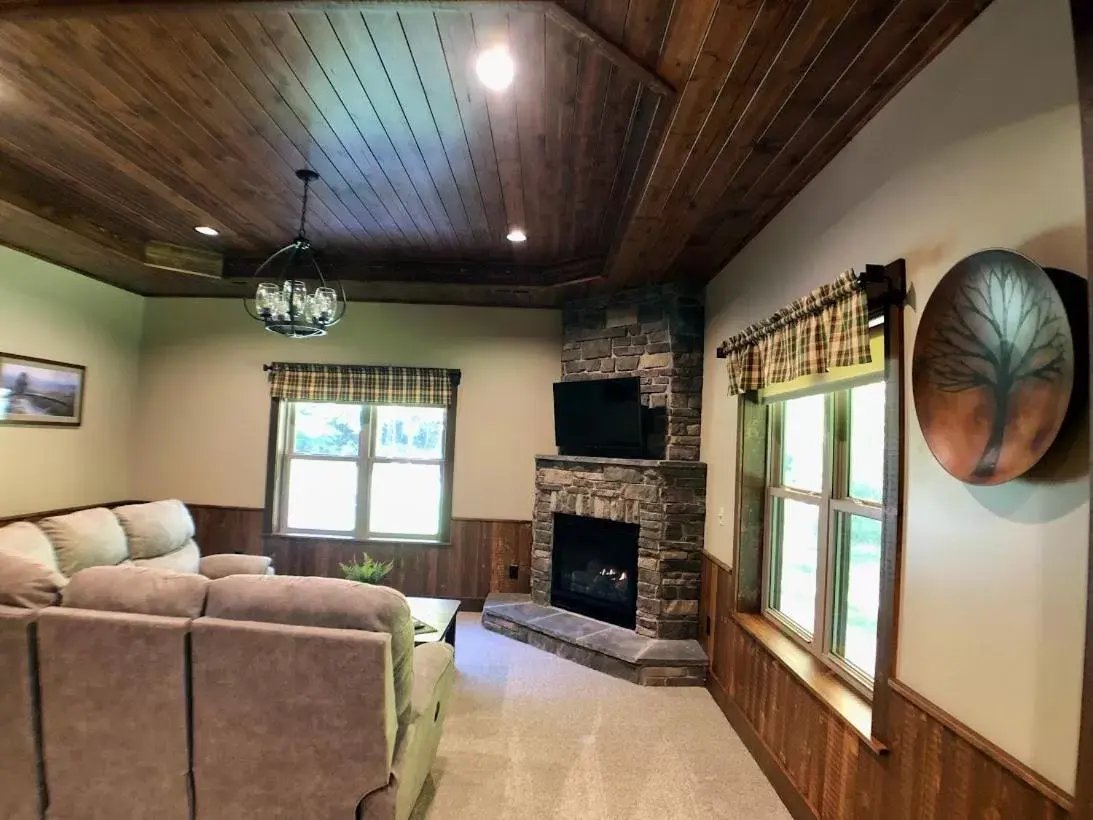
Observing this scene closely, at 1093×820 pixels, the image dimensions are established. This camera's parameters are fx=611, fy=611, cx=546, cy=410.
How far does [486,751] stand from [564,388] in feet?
9.20

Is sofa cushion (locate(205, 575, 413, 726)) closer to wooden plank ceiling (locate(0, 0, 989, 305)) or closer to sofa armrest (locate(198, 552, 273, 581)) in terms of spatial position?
sofa armrest (locate(198, 552, 273, 581))

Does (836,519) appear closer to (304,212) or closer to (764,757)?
(764,757)

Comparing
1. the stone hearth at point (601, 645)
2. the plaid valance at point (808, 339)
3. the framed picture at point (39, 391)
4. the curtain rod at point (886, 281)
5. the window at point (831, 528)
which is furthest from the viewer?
the framed picture at point (39, 391)

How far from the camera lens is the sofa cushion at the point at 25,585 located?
203 cm

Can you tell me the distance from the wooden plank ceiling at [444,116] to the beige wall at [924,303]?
204mm

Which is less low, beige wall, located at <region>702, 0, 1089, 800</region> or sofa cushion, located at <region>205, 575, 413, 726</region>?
beige wall, located at <region>702, 0, 1089, 800</region>

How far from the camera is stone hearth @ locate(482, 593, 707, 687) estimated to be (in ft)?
12.7

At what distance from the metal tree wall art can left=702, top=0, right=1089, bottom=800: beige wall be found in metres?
0.06

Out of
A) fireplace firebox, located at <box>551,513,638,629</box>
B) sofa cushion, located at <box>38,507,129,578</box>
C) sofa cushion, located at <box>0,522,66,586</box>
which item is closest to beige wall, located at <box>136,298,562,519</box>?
fireplace firebox, located at <box>551,513,638,629</box>

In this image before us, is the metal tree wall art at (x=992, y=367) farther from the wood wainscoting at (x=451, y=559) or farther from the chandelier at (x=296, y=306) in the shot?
the wood wainscoting at (x=451, y=559)

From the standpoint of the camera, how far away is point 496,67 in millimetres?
2203

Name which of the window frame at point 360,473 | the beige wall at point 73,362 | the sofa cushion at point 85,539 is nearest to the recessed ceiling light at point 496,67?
the sofa cushion at point 85,539

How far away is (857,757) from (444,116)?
9.56 feet

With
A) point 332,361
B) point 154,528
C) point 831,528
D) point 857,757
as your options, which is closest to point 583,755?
point 857,757
